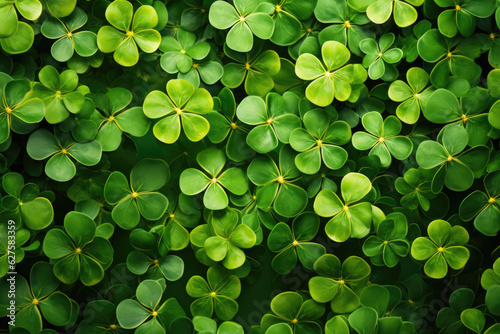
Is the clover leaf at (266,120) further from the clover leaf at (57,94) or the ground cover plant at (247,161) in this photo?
the clover leaf at (57,94)

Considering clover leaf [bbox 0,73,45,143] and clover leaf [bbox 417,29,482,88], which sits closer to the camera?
clover leaf [bbox 0,73,45,143]

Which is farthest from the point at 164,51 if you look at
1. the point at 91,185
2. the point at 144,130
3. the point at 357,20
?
the point at 357,20

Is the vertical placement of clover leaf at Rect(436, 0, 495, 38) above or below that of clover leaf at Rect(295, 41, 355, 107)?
above

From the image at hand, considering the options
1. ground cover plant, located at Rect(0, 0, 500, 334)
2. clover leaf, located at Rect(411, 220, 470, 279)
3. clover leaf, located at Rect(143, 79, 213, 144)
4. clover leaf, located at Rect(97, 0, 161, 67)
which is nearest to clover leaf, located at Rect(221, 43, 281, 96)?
ground cover plant, located at Rect(0, 0, 500, 334)

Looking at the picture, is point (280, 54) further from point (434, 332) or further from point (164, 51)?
point (434, 332)

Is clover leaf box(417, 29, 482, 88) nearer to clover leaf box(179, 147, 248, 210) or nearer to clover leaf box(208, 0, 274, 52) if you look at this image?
clover leaf box(208, 0, 274, 52)

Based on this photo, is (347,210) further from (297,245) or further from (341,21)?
(341,21)

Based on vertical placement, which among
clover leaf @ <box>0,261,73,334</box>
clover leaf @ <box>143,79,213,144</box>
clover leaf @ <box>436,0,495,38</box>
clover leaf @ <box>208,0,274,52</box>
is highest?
clover leaf @ <box>436,0,495,38</box>
